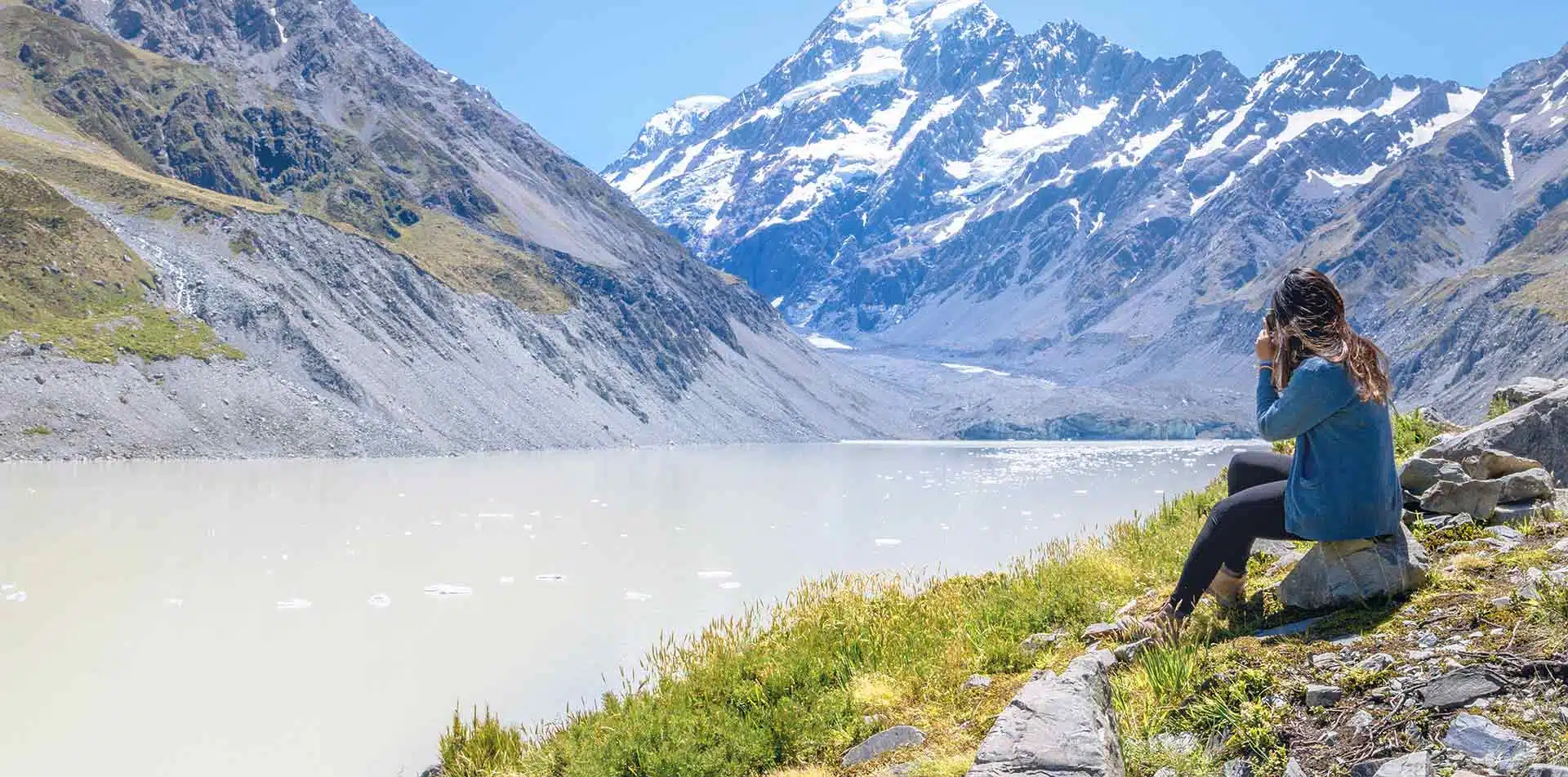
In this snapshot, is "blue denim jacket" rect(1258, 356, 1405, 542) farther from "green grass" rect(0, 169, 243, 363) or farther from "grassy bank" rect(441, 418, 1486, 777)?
"green grass" rect(0, 169, 243, 363)

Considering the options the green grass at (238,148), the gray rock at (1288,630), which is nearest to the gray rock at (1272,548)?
the gray rock at (1288,630)

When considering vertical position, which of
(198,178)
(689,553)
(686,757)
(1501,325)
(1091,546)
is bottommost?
(686,757)

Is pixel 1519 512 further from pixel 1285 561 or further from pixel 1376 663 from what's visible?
pixel 1376 663

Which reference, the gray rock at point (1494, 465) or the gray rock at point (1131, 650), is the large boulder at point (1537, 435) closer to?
the gray rock at point (1494, 465)

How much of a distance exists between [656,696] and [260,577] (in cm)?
1971

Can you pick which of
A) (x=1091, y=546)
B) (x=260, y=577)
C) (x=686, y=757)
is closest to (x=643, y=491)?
(x=260, y=577)

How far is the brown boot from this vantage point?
758 cm

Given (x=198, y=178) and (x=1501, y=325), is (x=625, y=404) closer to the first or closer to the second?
(x=198, y=178)

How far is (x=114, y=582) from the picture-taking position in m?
24.1

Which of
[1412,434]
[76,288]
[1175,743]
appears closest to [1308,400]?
[1175,743]

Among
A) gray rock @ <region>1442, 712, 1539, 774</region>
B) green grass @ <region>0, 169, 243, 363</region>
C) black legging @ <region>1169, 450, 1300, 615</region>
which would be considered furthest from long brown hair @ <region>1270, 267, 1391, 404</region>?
green grass @ <region>0, 169, 243, 363</region>

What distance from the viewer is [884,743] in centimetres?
711

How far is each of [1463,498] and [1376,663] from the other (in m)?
3.96

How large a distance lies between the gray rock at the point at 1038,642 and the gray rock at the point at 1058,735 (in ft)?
7.49
